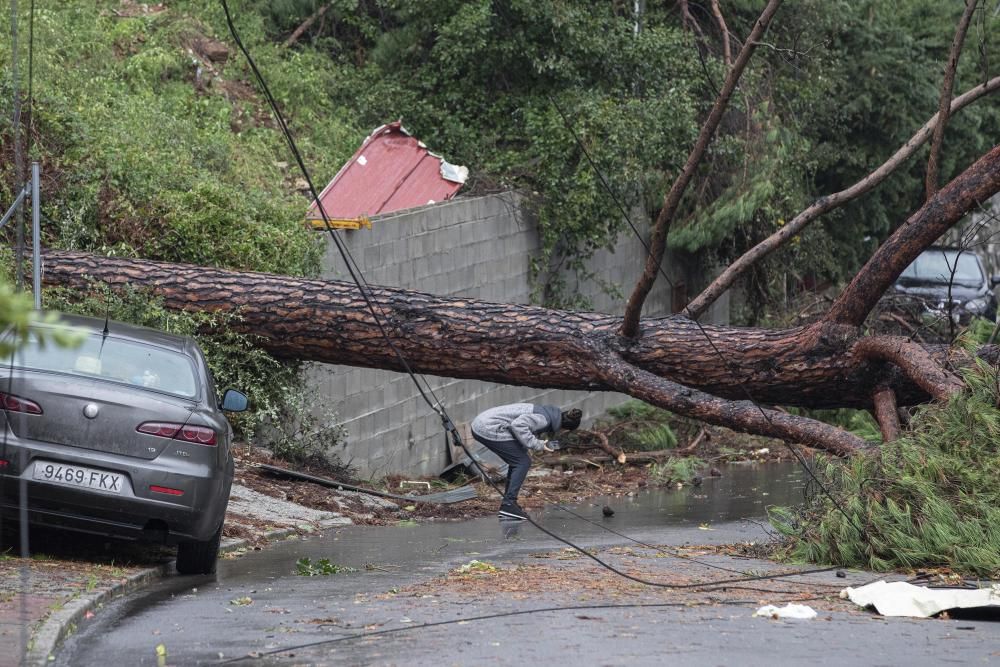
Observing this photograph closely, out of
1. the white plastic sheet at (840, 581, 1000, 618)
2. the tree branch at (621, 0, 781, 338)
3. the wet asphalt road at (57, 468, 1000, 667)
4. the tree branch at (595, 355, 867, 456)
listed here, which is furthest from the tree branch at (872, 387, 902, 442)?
the white plastic sheet at (840, 581, 1000, 618)

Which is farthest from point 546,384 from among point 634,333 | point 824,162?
→ point 824,162

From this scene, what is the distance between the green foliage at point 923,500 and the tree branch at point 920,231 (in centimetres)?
109

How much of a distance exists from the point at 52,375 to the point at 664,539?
467 centimetres

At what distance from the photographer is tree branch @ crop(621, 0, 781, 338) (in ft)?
28.7

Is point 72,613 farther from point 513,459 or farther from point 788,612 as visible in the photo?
point 513,459

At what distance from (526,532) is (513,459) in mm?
1176

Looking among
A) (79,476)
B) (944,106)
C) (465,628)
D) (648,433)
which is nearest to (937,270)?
(648,433)

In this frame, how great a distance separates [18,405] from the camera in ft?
23.5

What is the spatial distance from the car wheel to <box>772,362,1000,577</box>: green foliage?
3.49 meters

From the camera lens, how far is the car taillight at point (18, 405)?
281 inches

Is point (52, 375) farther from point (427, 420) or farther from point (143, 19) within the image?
point (143, 19)

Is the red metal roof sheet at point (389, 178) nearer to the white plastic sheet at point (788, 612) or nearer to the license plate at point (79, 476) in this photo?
the license plate at point (79, 476)

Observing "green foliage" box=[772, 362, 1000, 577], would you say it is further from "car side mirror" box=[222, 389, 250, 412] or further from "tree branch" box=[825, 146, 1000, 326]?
"car side mirror" box=[222, 389, 250, 412]

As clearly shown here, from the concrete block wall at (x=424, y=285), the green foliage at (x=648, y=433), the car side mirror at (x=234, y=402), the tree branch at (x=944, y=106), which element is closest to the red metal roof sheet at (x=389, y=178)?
the concrete block wall at (x=424, y=285)
